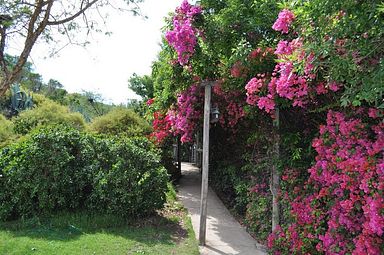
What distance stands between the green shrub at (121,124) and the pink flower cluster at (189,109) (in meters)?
2.88

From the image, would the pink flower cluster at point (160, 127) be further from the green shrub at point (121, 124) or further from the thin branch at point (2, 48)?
the thin branch at point (2, 48)

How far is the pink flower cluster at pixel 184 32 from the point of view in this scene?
231 inches

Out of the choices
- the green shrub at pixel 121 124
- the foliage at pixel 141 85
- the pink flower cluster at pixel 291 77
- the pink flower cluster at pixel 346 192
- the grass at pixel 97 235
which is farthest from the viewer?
the foliage at pixel 141 85

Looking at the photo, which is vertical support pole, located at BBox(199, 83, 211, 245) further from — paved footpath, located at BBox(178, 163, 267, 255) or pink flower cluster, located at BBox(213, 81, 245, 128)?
pink flower cluster, located at BBox(213, 81, 245, 128)

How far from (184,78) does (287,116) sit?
263 centimetres

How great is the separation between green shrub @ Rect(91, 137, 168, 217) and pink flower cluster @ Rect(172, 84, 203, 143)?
1.64 metres

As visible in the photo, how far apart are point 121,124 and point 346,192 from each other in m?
8.37

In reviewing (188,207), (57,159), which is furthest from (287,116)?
(57,159)

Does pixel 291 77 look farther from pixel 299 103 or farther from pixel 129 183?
pixel 129 183

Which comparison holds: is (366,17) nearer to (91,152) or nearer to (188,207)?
(91,152)

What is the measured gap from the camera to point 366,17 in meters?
2.77

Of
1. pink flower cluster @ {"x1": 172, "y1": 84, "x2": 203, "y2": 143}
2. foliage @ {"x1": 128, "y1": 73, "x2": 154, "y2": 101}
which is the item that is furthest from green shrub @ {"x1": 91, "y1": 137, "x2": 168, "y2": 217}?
foliage @ {"x1": 128, "y1": 73, "x2": 154, "y2": 101}

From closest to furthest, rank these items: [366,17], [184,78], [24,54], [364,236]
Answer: [366,17] → [364,236] → [24,54] → [184,78]

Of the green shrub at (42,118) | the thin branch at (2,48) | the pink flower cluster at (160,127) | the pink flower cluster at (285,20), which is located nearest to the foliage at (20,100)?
the green shrub at (42,118)
